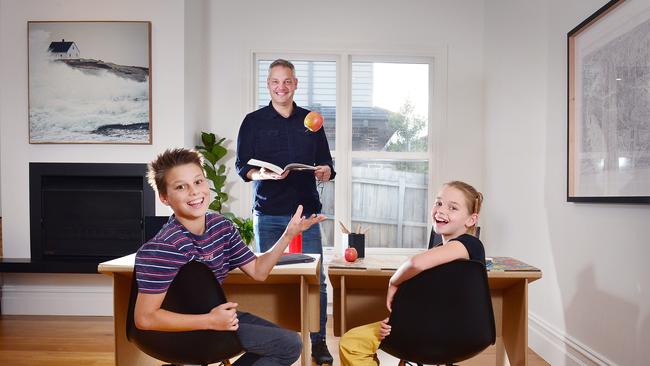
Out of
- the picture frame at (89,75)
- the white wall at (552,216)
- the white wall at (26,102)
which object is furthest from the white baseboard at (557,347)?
the picture frame at (89,75)

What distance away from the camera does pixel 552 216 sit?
10.6 feet

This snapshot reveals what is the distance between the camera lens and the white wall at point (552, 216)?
95.0 inches

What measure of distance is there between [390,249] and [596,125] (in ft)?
7.62

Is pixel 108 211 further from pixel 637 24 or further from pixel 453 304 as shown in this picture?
pixel 637 24

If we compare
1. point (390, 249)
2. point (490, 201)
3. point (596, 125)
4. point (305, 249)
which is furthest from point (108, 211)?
point (596, 125)

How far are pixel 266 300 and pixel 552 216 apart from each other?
1.78 meters

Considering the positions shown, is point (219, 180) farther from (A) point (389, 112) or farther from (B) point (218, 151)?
(A) point (389, 112)

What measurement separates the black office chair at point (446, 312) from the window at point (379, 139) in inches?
113

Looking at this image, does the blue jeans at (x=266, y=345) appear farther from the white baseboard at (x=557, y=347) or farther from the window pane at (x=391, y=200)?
the window pane at (x=391, y=200)

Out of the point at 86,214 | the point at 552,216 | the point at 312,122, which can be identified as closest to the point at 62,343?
the point at 86,214

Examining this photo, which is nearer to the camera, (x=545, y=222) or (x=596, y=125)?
(x=596, y=125)

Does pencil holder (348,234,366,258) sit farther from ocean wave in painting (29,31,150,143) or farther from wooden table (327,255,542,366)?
ocean wave in painting (29,31,150,143)

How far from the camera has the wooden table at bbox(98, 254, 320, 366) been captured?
7.76 ft

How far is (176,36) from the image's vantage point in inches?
164
